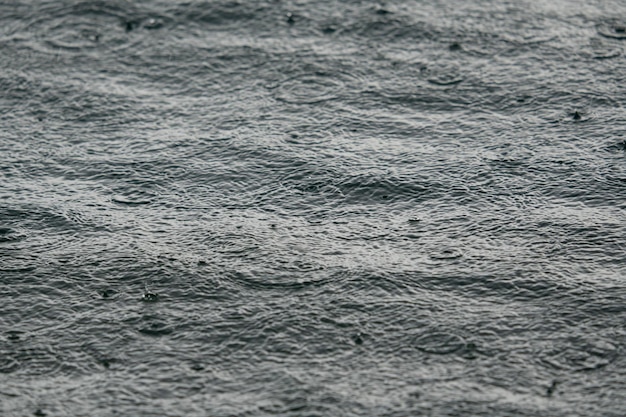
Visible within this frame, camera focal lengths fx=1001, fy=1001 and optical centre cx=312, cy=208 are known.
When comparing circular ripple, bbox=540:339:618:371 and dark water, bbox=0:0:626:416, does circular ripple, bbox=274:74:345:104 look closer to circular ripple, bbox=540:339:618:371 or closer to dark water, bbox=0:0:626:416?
dark water, bbox=0:0:626:416

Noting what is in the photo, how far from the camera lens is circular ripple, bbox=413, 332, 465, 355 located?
3551mm

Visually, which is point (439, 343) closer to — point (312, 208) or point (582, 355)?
point (582, 355)

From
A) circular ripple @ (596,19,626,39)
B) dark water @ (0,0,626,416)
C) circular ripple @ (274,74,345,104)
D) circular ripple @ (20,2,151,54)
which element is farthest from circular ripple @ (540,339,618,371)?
circular ripple @ (20,2,151,54)

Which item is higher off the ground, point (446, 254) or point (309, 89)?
point (309, 89)

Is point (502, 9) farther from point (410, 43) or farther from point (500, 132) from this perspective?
point (500, 132)

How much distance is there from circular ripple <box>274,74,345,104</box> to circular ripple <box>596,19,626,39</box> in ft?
5.27

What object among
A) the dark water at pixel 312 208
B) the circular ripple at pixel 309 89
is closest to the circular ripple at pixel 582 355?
the dark water at pixel 312 208

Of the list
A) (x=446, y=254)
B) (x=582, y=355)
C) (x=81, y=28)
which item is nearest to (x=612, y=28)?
(x=446, y=254)

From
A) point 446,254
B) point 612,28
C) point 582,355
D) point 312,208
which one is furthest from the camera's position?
point 612,28

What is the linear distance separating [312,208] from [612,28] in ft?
8.14

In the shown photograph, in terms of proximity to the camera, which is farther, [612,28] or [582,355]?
[612,28]

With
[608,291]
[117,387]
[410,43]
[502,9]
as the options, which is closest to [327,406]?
[117,387]

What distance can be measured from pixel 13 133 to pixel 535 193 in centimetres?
267

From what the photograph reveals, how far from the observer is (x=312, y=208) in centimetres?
447
